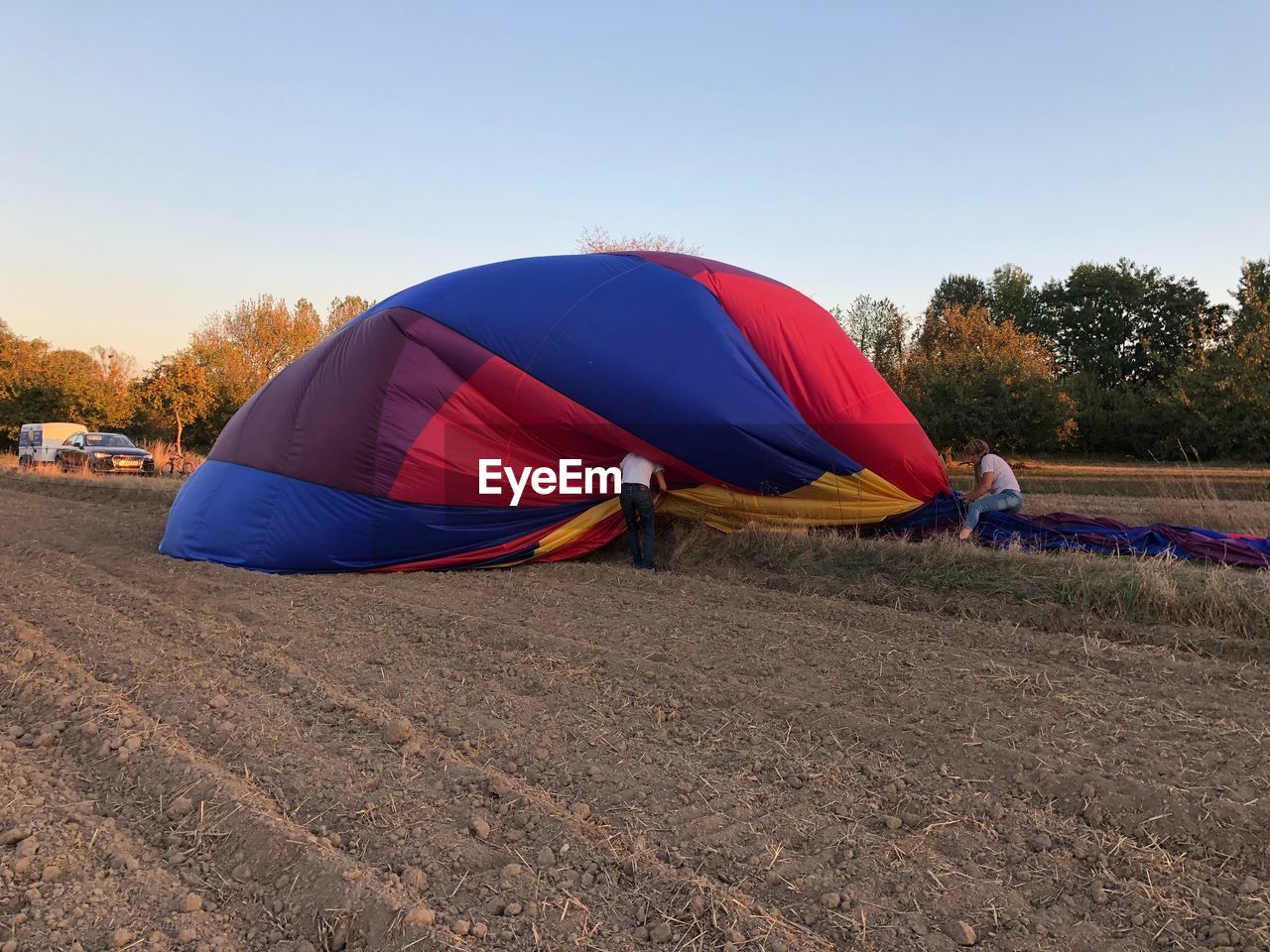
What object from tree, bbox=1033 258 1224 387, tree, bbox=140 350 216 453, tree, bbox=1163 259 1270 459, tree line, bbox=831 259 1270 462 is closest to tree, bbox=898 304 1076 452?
tree line, bbox=831 259 1270 462

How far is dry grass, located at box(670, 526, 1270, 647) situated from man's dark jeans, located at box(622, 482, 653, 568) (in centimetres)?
35

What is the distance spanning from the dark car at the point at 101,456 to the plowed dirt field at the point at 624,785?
68.4 ft

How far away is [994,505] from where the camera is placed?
8.25 meters

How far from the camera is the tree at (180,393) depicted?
3183cm

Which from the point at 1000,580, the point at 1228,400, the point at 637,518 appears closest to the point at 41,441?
the point at 637,518

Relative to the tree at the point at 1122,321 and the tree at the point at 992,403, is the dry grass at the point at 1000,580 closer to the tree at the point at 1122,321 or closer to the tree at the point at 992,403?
the tree at the point at 992,403

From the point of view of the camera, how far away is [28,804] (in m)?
3.07

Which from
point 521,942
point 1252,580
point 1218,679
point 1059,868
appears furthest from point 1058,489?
point 521,942

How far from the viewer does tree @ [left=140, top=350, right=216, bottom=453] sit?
31.8 metres

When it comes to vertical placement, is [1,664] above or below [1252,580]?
below

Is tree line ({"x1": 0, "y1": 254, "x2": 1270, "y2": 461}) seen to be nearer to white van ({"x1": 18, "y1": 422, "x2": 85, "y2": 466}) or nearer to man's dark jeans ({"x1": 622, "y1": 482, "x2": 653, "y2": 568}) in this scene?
white van ({"x1": 18, "y1": 422, "x2": 85, "y2": 466})

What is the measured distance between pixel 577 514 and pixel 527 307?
199 centimetres

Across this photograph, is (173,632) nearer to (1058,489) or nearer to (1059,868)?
(1059,868)

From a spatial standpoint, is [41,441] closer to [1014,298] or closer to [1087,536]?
[1087,536]
